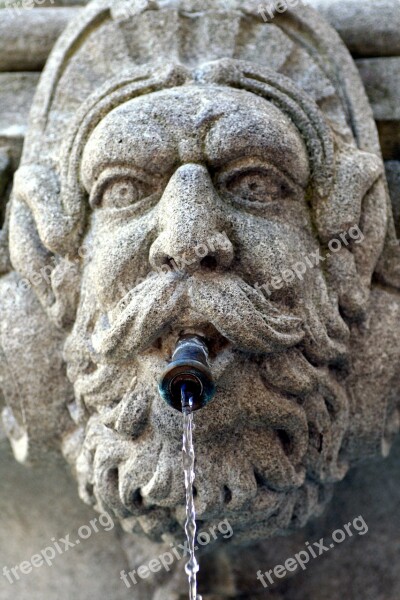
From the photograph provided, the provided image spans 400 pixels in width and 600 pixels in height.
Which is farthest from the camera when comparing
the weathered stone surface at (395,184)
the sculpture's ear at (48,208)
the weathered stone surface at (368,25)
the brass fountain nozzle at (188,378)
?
the weathered stone surface at (368,25)

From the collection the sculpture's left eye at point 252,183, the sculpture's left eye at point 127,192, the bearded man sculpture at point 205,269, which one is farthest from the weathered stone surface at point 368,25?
the sculpture's left eye at point 127,192

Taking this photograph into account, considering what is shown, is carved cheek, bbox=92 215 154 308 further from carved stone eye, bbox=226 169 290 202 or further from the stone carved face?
carved stone eye, bbox=226 169 290 202

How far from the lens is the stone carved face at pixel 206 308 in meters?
1.22

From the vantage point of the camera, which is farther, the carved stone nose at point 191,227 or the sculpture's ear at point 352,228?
the sculpture's ear at point 352,228

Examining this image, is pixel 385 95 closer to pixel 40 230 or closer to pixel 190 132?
pixel 190 132

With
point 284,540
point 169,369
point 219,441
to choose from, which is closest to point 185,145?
point 169,369

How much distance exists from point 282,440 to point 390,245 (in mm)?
423

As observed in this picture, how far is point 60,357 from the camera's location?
1.43m

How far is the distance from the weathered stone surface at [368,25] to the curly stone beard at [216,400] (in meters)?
0.63

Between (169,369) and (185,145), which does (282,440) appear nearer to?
(169,369)

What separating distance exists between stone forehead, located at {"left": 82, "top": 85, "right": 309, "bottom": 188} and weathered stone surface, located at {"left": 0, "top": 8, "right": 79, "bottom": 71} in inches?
18.1

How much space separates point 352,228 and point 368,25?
568 millimetres

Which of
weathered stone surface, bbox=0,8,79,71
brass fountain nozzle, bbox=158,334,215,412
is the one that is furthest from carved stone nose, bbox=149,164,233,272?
weathered stone surface, bbox=0,8,79,71

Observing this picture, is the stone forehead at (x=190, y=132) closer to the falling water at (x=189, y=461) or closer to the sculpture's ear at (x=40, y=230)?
the sculpture's ear at (x=40, y=230)
